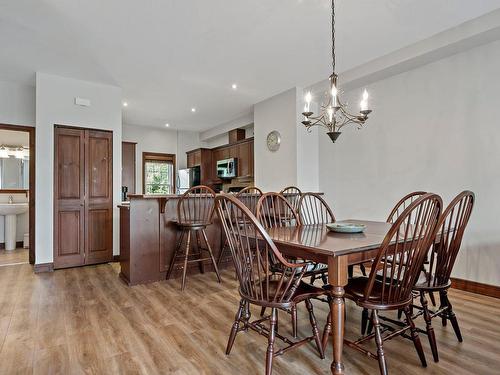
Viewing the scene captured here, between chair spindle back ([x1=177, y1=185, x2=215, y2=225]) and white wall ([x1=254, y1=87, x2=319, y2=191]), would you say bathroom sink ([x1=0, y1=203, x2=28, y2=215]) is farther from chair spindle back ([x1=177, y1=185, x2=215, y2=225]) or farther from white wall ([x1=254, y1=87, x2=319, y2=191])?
white wall ([x1=254, y1=87, x2=319, y2=191])

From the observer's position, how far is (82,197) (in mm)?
4312

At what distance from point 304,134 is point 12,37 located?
3877 mm

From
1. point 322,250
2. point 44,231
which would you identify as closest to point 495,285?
point 322,250

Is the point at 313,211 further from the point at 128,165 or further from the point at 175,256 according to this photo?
the point at 128,165

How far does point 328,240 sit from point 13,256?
5.55m

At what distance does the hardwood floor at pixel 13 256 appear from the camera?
15.1 feet

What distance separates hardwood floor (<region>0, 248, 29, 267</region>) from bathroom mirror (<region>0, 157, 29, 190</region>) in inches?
49.4

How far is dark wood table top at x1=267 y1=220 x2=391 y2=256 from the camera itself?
1.55 m

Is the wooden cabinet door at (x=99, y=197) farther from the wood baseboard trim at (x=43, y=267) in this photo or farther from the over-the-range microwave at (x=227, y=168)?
the over-the-range microwave at (x=227, y=168)

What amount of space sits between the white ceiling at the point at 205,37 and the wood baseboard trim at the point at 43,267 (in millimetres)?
2641

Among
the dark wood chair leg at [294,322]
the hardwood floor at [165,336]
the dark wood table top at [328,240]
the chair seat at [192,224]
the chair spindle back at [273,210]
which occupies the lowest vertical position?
the hardwood floor at [165,336]

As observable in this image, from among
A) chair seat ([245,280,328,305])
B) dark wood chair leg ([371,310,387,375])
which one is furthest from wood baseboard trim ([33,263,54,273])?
dark wood chair leg ([371,310,387,375])

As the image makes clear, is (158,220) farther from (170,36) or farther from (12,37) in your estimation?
(12,37)

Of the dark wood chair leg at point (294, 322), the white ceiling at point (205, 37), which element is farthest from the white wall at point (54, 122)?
the dark wood chair leg at point (294, 322)
